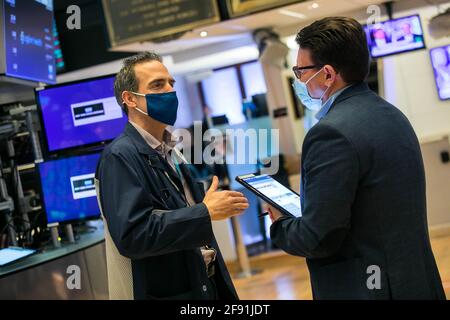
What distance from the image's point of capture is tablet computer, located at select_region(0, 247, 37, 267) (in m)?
3.25

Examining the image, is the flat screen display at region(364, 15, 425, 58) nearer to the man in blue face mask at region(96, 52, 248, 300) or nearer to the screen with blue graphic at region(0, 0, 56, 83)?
the screen with blue graphic at region(0, 0, 56, 83)

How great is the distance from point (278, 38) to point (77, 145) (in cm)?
440

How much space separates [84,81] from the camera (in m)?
3.71

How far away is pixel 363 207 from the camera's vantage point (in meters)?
1.66

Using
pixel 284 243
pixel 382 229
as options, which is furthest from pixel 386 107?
pixel 284 243

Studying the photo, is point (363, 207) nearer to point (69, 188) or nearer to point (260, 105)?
point (69, 188)

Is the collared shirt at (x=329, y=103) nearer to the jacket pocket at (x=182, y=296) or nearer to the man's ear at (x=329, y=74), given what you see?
the man's ear at (x=329, y=74)

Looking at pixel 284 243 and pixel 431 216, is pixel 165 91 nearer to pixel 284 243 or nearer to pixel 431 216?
pixel 284 243

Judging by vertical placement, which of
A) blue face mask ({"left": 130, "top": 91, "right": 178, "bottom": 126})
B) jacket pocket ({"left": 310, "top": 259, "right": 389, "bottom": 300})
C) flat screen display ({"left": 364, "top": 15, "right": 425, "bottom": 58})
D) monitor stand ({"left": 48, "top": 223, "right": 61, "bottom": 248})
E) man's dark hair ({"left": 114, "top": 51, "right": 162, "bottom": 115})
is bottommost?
monitor stand ({"left": 48, "top": 223, "right": 61, "bottom": 248})

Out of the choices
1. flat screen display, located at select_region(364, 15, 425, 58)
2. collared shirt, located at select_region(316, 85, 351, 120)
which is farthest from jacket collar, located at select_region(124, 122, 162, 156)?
flat screen display, located at select_region(364, 15, 425, 58)

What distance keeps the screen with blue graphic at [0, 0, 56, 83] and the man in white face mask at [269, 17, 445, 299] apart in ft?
8.61

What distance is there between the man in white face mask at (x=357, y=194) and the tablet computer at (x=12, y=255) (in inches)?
81.0

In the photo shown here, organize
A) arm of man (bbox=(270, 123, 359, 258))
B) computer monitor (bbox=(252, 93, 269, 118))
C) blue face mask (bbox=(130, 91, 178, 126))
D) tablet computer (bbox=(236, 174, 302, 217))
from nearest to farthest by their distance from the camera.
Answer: arm of man (bbox=(270, 123, 359, 258)) → tablet computer (bbox=(236, 174, 302, 217)) → blue face mask (bbox=(130, 91, 178, 126)) → computer monitor (bbox=(252, 93, 269, 118))

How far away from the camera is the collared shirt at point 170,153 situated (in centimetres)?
222
